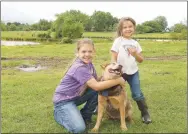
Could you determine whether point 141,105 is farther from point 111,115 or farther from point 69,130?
point 69,130

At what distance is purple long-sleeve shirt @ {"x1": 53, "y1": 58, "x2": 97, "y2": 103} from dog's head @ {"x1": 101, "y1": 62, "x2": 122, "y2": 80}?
0.35 metres

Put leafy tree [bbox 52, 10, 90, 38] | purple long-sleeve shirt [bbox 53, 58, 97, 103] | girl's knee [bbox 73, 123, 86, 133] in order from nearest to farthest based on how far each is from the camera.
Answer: girl's knee [bbox 73, 123, 86, 133], purple long-sleeve shirt [bbox 53, 58, 97, 103], leafy tree [bbox 52, 10, 90, 38]

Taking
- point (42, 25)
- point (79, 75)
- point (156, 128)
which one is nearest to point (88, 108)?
point (79, 75)

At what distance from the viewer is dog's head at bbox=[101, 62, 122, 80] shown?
16.8 feet

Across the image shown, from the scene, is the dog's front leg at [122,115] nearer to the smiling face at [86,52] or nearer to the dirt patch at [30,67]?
the smiling face at [86,52]

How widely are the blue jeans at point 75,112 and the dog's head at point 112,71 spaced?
31.0 inches

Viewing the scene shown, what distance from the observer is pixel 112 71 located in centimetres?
518

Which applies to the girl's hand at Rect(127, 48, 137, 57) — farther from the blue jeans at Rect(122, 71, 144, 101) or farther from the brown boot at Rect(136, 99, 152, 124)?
the brown boot at Rect(136, 99, 152, 124)

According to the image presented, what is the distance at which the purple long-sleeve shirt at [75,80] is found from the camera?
551 cm

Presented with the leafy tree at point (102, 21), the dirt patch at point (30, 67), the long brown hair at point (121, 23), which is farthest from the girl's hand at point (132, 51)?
the leafy tree at point (102, 21)

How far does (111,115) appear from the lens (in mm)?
6008

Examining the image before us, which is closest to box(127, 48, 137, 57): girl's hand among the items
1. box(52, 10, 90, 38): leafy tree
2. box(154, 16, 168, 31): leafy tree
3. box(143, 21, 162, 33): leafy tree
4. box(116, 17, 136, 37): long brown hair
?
box(116, 17, 136, 37): long brown hair

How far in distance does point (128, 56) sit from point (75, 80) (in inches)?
44.0

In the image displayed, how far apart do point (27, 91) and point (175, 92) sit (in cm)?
419
